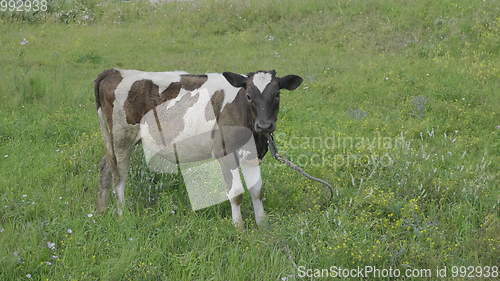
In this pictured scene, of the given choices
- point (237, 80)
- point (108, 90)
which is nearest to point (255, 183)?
point (237, 80)

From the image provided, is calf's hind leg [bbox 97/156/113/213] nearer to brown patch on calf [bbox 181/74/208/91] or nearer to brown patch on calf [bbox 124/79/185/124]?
brown patch on calf [bbox 124/79/185/124]

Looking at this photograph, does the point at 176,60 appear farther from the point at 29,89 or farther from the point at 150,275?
the point at 150,275

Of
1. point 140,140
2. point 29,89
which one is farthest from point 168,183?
point 29,89

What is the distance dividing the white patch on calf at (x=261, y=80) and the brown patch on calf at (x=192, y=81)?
893 millimetres

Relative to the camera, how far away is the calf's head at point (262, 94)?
581 cm

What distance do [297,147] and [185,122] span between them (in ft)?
9.52

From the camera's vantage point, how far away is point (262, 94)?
596cm

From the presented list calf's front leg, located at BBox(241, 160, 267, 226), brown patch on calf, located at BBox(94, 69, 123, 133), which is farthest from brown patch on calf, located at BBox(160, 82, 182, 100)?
calf's front leg, located at BBox(241, 160, 267, 226)

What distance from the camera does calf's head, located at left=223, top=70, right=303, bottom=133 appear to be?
581 centimetres

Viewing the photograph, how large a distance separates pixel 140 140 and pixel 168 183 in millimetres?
688

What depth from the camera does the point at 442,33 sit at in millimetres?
14727

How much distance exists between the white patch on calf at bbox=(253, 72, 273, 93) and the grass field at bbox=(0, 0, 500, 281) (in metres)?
1.61

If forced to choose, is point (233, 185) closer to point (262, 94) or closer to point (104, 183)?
point (262, 94)

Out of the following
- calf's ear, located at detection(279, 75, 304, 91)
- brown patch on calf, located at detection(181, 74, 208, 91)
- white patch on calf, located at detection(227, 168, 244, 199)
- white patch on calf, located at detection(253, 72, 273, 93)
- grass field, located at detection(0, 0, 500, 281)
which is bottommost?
grass field, located at detection(0, 0, 500, 281)
